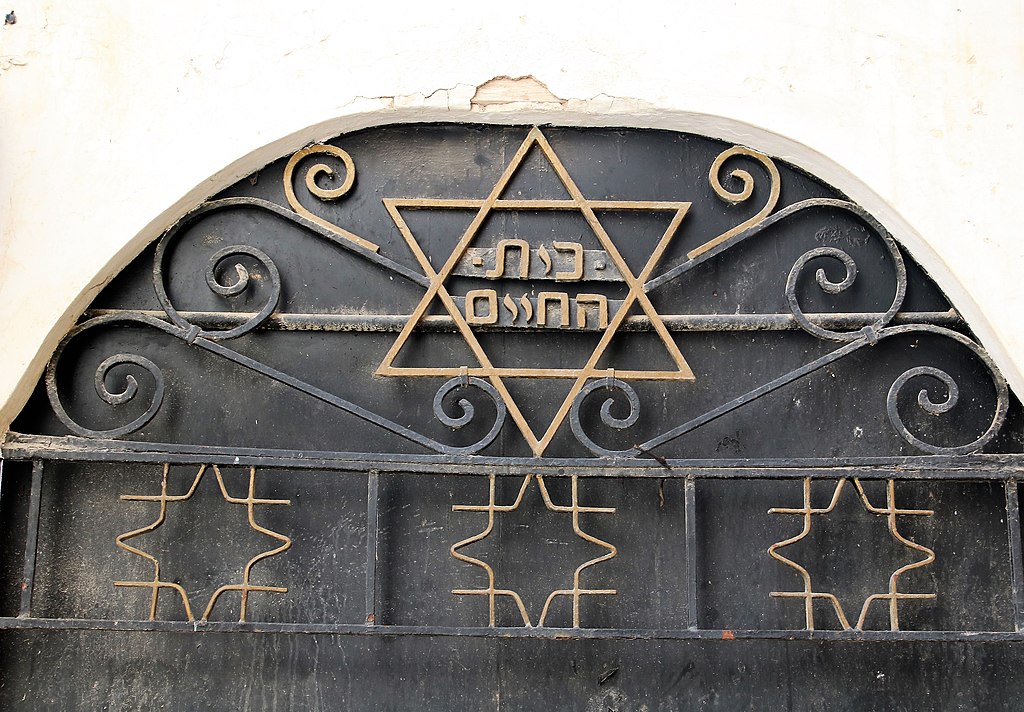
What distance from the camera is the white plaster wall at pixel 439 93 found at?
1.91 meters

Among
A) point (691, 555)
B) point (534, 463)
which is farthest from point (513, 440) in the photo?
point (691, 555)

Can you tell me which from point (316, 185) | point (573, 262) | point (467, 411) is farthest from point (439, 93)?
point (467, 411)

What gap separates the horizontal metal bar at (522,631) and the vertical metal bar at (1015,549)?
6cm

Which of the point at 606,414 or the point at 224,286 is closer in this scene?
the point at 606,414

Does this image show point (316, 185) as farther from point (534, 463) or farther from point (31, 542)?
point (31, 542)

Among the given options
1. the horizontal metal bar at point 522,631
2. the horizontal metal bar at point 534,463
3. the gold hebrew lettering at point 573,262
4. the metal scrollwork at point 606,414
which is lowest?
the horizontal metal bar at point 522,631

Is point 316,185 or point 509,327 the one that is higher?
point 316,185

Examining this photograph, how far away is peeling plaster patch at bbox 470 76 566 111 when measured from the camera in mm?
1971

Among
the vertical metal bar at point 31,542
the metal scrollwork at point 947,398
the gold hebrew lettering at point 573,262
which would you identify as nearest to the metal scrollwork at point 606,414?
the gold hebrew lettering at point 573,262

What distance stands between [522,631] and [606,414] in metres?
0.46

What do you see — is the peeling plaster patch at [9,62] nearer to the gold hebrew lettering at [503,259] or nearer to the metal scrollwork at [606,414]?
the gold hebrew lettering at [503,259]

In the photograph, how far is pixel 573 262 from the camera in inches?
78.2

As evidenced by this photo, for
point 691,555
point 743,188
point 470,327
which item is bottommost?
point 691,555

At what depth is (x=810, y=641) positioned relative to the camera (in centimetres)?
196
